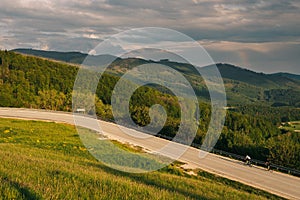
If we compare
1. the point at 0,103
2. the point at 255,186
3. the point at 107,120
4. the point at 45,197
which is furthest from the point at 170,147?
the point at 0,103

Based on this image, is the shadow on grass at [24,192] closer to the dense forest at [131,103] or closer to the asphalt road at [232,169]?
the asphalt road at [232,169]

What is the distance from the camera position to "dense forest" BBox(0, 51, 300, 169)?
46.5m

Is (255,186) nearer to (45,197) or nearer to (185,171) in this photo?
(185,171)

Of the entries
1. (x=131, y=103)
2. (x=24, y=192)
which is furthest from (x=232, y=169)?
(x=24, y=192)

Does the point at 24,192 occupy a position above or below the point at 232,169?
above

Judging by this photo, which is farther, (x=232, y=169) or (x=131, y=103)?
(x=131, y=103)

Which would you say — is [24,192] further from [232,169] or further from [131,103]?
[131,103]

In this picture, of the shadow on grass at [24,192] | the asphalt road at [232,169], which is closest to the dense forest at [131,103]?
the asphalt road at [232,169]

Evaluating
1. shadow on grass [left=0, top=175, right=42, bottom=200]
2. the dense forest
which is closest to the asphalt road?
the dense forest

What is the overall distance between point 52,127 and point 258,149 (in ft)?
102

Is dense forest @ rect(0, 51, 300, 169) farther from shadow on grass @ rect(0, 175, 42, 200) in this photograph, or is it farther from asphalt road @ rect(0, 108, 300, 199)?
shadow on grass @ rect(0, 175, 42, 200)

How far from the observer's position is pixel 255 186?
31844mm

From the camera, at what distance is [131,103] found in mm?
64750

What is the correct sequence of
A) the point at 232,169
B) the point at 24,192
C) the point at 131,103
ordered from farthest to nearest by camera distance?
the point at 131,103 < the point at 232,169 < the point at 24,192
